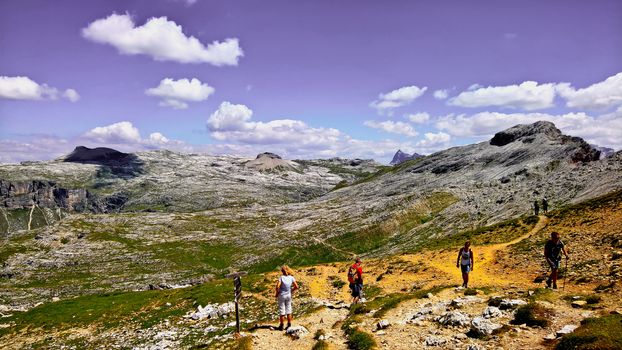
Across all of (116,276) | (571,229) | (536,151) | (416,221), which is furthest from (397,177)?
(571,229)

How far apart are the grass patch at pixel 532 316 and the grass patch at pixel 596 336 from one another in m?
2.06

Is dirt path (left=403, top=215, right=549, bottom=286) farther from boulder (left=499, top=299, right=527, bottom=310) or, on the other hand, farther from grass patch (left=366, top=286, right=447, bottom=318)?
boulder (left=499, top=299, right=527, bottom=310)

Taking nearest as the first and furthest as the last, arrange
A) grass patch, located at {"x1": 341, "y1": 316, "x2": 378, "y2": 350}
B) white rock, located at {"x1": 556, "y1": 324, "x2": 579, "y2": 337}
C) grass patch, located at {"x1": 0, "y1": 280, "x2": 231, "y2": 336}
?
white rock, located at {"x1": 556, "y1": 324, "x2": 579, "y2": 337} → grass patch, located at {"x1": 341, "y1": 316, "x2": 378, "y2": 350} → grass patch, located at {"x1": 0, "y1": 280, "x2": 231, "y2": 336}

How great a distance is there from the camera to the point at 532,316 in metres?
20.9

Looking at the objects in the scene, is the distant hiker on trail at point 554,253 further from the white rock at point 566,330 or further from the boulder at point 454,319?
the white rock at point 566,330

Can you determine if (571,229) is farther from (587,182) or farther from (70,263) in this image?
A: (70,263)

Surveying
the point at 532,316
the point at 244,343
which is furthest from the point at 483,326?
the point at 244,343

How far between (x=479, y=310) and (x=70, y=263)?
127 meters

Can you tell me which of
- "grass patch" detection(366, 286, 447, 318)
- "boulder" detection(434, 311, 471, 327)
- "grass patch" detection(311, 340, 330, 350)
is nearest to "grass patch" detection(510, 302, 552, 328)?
"boulder" detection(434, 311, 471, 327)

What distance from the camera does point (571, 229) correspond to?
46.4 metres

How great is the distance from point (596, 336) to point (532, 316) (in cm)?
482

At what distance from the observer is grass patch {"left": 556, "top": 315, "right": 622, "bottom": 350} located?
50.7ft

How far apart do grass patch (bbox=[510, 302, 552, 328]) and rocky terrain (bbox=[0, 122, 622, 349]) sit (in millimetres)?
562

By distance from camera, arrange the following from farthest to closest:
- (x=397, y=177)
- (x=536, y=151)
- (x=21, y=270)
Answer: (x=397, y=177), (x=536, y=151), (x=21, y=270)
